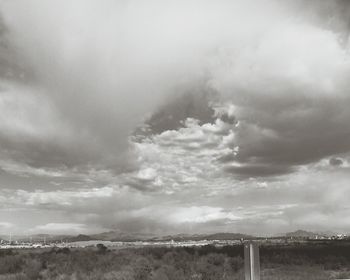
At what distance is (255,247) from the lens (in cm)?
404

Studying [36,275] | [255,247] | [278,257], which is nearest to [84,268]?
[36,275]

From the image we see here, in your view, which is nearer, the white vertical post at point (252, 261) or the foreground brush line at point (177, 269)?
the white vertical post at point (252, 261)

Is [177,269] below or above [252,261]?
below

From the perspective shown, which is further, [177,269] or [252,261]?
[177,269]

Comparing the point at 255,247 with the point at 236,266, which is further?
the point at 236,266

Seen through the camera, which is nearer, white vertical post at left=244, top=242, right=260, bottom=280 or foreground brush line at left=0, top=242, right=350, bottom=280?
white vertical post at left=244, top=242, right=260, bottom=280

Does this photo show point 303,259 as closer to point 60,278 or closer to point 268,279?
point 268,279

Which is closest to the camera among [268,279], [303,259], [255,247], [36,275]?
[255,247]

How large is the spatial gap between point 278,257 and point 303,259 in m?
2.39

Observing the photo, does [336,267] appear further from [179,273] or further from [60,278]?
[60,278]

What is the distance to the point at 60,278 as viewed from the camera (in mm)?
25812

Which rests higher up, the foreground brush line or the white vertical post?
the white vertical post

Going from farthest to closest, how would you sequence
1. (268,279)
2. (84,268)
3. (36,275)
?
(84,268), (36,275), (268,279)

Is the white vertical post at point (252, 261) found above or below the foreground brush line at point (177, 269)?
above
